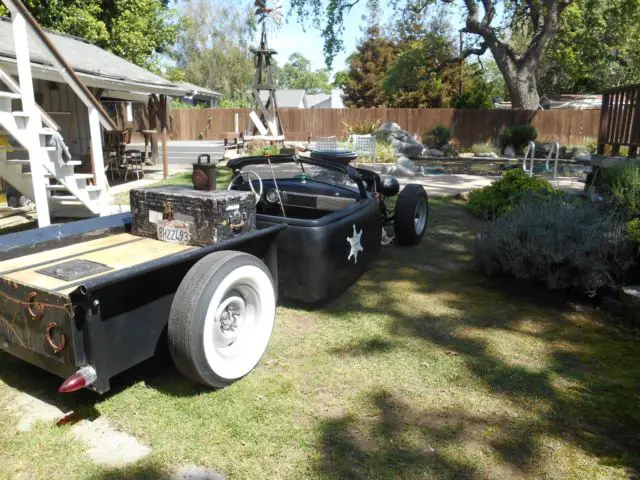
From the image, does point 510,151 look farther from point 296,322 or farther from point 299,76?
point 299,76

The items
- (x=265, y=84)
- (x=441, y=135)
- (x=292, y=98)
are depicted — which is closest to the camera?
(x=265, y=84)

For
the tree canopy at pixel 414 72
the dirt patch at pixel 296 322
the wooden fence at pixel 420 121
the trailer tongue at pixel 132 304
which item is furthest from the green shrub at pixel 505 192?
the tree canopy at pixel 414 72

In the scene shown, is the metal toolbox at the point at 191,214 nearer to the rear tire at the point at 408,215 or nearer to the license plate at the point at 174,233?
the license plate at the point at 174,233

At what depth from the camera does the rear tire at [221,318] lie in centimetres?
270

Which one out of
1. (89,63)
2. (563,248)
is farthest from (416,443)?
(89,63)

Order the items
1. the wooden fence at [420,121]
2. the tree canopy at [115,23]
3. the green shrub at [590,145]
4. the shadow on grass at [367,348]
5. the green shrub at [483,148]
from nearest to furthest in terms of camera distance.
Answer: the shadow on grass at [367,348] < the tree canopy at [115,23] < the green shrub at [590,145] < the green shrub at [483,148] < the wooden fence at [420,121]

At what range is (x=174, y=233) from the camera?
137 inches

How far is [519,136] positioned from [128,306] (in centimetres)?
2252

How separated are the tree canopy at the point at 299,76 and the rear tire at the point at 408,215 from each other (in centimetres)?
11538

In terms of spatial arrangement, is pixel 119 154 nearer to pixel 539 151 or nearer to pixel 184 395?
pixel 184 395

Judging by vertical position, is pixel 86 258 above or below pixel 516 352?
above

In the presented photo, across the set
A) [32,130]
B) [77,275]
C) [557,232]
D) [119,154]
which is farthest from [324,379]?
[119,154]

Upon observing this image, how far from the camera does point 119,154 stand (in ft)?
41.5

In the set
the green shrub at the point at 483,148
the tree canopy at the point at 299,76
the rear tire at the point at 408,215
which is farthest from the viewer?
the tree canopy at the point at 299,76
